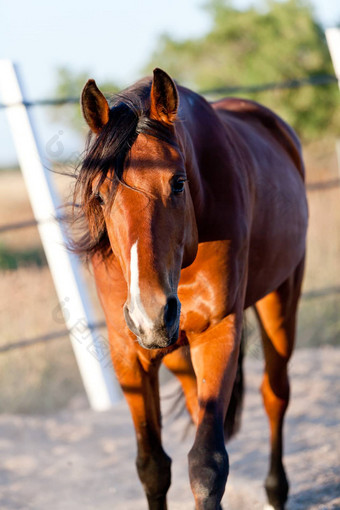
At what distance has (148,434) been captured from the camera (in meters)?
2.48

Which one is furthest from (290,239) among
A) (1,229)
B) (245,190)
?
→ (1,229)

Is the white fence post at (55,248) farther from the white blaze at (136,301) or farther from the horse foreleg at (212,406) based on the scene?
the white blaze at (136,301)

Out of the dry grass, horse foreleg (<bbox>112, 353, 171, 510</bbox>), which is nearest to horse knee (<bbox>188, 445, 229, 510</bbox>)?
horse foreleg (<bbox>112, 353, 171, 510</bbox>)

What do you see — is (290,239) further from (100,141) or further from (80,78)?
(80,78)

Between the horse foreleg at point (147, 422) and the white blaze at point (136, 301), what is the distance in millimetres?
739

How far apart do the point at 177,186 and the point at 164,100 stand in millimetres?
318

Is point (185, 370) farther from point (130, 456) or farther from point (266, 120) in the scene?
point (266, 120)

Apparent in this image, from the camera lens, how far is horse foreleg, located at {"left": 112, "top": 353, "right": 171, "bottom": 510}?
7.88 feet

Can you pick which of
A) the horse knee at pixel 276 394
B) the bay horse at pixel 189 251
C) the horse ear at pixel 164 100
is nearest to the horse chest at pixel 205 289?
the bay horse at pixel 189 251

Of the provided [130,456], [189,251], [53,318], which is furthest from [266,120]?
[53,318]

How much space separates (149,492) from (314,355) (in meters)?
3.17

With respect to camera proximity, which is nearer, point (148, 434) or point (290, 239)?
point (148, 434)

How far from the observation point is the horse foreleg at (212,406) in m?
2.00

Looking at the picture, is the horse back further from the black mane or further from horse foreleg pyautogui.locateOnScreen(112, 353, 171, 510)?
horse foreleg pyautogui.locateOnScreen(112, 353, 171, 510)
